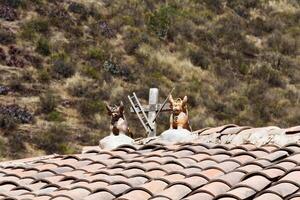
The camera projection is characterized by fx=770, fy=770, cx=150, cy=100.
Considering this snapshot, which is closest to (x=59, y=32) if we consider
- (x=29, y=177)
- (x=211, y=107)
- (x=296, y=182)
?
(x=211, y=107)

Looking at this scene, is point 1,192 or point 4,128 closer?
point 1,192

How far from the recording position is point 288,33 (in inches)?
1694

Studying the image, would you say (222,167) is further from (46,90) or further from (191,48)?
(191,48)

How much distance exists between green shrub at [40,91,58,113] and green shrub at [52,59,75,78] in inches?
112

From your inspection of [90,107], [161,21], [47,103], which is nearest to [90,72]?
[90,107]

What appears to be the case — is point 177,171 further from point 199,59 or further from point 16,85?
point 199,59

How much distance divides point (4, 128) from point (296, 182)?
2100 centimetres

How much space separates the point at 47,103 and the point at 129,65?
23.0ft

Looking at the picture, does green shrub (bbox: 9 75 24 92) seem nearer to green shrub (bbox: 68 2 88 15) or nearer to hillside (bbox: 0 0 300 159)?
hillside (bbox: 0 0 300 159)

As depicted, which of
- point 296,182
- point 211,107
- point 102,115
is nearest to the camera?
point 296,182

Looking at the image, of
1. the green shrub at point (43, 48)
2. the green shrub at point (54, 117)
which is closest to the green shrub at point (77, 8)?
the green shrub at point (43, 48)

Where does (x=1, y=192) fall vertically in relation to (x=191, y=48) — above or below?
below

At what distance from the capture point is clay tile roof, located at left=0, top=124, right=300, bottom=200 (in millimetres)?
6270

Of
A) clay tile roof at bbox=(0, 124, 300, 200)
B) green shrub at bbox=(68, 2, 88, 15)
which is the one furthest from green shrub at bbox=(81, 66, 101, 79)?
clay tile roof at bbox=(0, 124, 300, 200)
